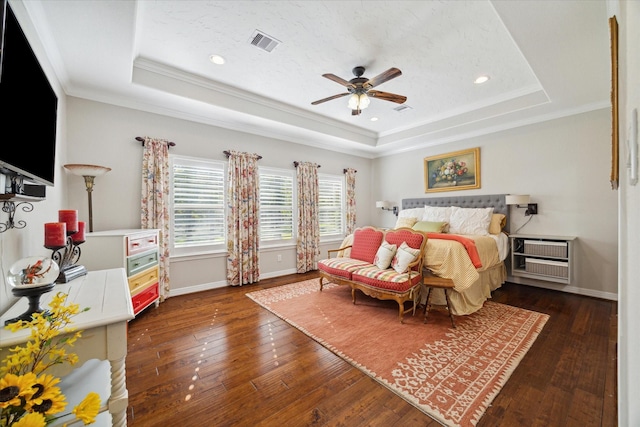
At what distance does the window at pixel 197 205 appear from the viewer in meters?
3.78

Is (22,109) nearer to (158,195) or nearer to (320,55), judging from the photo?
(158,195)

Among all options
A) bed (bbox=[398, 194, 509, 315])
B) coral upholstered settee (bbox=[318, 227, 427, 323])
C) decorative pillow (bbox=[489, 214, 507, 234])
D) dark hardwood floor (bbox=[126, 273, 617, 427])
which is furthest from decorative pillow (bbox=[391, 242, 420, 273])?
decorative pillow (bbox=[489, 214, 507, 234])

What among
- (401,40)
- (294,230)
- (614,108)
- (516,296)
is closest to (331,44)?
(401,40)

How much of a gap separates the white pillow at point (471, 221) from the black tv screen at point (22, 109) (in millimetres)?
4907

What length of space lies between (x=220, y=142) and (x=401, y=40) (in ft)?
9.78

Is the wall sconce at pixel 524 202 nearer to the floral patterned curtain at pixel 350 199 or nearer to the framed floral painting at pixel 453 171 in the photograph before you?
the framed floral painting at pixel 453 171

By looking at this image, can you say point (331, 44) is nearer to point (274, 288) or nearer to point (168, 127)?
point (168, 127)

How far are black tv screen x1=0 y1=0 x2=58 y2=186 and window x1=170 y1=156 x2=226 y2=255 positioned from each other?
211 cm

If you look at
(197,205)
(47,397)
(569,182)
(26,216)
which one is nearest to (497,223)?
(569,182)

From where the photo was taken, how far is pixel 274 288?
404cm

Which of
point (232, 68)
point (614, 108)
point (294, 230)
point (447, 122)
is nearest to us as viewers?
point (614, 108)

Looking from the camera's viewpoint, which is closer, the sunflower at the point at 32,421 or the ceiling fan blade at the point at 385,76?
the sunflower at the point at 32,421

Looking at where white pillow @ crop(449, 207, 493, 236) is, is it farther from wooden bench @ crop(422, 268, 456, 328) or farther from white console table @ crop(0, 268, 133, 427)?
white console table @ crop(0, 268, 133, 427)

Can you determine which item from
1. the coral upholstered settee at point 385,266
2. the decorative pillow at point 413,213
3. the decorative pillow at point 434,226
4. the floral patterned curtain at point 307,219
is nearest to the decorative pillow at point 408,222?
the decorative pillow at point 413,213
